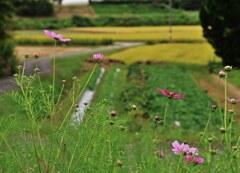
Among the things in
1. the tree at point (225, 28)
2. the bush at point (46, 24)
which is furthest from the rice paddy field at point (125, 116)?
the bush at point (46, 24)

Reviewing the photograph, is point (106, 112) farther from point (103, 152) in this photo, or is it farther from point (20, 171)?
point (20, 171)

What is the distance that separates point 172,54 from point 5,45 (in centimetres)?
1261

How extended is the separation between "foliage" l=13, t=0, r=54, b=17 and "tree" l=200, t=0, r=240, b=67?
46.0 metres

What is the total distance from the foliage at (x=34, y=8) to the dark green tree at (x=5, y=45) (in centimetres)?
4332

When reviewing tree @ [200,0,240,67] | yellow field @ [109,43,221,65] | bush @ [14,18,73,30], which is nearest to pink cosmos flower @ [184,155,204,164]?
tree @ [200,0,240,67]

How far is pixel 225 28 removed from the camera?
22062mm

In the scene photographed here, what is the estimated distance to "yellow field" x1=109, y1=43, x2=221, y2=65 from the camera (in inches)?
1210

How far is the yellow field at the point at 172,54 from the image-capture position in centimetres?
3073

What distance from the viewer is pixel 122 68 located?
28.0 metres

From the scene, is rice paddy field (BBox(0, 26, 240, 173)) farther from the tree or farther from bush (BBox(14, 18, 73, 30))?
bush (BBox(14, 18, 73, 30))

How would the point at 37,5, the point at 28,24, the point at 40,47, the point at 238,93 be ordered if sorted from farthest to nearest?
the point at 37,5 → the point at 28,24 → the point at 40,47 → the point at 238,93

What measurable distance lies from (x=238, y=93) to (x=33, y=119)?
17.0 m

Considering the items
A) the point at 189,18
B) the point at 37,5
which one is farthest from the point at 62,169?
the point at 37,5

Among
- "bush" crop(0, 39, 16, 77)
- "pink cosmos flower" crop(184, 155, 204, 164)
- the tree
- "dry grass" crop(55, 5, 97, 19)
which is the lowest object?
"dry grass" crop(55, 5, 97, 19)
